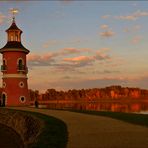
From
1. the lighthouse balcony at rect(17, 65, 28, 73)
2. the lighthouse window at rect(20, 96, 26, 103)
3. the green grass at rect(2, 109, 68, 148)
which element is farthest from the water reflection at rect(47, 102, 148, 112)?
the green grass at rect(2, 109, 68, 148)

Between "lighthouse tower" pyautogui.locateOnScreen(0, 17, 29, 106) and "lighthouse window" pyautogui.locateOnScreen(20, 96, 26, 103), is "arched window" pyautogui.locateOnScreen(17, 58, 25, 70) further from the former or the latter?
"lighthouse window" pyautogui.locateOnScreen(20, 96, 26, 103)

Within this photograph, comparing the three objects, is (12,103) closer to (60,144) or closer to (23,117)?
(23,117)

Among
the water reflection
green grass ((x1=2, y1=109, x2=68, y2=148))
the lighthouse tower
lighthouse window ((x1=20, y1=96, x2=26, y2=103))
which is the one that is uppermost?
the lighthouse tower

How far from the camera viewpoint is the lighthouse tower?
4238 cm

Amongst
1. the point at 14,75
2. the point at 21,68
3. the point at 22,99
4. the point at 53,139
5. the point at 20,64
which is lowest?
the point at 53,139

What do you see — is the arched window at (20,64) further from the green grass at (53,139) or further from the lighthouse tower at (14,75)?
the green grass at (53,139)

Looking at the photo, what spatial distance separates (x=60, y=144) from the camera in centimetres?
1179

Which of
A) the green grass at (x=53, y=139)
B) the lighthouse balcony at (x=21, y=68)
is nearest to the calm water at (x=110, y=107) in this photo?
the lighthouse balcony at (x=21, y=68)

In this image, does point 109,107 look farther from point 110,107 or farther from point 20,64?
point 20,64

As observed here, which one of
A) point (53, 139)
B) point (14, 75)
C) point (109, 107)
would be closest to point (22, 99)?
point (14, 75)

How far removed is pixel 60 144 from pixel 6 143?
8.43 metres

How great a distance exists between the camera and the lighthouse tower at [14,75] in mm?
42375

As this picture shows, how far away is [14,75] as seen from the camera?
42.4 meters

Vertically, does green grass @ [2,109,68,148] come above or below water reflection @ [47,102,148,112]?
below
